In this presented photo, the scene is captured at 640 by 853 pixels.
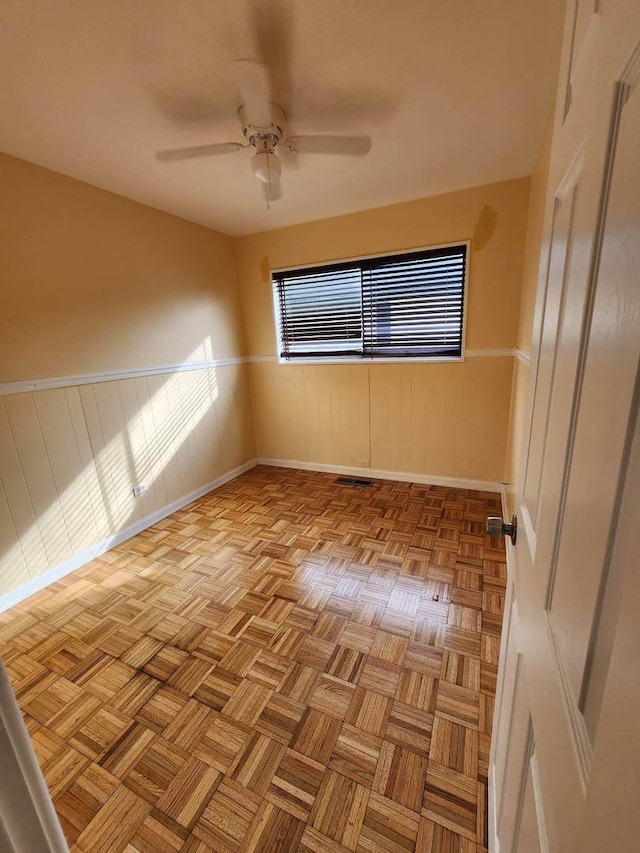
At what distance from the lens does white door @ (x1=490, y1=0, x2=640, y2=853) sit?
0.27m

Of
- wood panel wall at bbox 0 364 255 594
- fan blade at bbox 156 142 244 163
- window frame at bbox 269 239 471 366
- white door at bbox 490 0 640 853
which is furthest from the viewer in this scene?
window frame at bbox 269 239 471 366

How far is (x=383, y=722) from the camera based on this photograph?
4.15 feet

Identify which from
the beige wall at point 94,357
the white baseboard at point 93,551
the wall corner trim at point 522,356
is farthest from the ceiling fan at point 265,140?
the white baseboard at point 93,551

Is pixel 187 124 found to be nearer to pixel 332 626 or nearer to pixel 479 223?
pixel 479 223

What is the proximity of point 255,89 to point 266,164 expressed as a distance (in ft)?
1.03

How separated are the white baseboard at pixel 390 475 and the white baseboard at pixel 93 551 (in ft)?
2.47

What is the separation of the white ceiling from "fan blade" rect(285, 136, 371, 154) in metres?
0.12

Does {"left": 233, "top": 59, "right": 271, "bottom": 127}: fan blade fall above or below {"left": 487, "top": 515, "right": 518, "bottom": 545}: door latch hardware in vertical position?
above

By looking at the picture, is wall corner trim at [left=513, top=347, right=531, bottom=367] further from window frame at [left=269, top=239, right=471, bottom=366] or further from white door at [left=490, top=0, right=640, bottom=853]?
white door at [left=490, top=0, right=640, bottom=853]

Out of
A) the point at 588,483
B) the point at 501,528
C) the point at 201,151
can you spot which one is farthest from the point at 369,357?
the point at 588,483

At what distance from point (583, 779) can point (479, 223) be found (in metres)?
3.03

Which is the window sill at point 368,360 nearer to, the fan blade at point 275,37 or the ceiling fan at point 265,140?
the ceiling fan at point 265,140

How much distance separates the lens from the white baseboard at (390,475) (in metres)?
3.00

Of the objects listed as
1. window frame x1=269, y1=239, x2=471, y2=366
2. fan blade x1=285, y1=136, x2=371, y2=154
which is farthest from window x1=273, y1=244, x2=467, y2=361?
fan blade x1=285, y1=136, x2=371, y2=154
